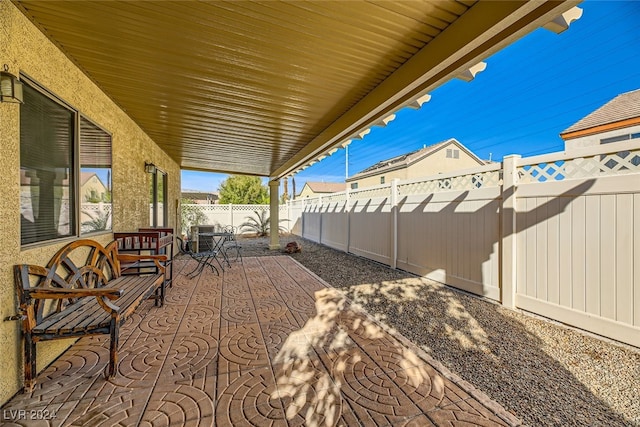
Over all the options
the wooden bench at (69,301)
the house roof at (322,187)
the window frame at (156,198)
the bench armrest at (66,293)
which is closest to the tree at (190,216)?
the window frame at (156,198)

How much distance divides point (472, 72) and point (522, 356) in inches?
105

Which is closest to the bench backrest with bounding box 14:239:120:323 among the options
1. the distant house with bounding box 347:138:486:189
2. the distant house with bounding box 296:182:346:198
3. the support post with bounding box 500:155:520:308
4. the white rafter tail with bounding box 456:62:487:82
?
the white rafter tail with bounding box 456:62:487:82

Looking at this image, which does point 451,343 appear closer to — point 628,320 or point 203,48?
point 628,320

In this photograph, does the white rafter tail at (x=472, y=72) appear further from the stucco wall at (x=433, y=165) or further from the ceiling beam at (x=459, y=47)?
the stucco wall at (x=433, y=165)

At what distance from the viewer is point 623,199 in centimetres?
268

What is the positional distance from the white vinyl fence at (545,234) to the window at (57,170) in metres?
5.14

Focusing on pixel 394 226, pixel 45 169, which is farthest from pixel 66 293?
pixel 394 226

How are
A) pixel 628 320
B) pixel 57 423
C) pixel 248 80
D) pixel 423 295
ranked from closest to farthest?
pixel 57 423 → pixel 628 320 → pixel 248 80 → pixel 423 295

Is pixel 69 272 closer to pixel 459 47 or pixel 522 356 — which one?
pixel 459 47

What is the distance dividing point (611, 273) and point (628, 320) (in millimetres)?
458

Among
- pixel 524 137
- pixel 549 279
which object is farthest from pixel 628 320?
pixel 524 137

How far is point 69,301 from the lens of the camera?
246 centimetres

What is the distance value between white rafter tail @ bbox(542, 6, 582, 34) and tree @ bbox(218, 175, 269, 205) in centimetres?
2170

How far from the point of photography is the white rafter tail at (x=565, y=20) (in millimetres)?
1804
